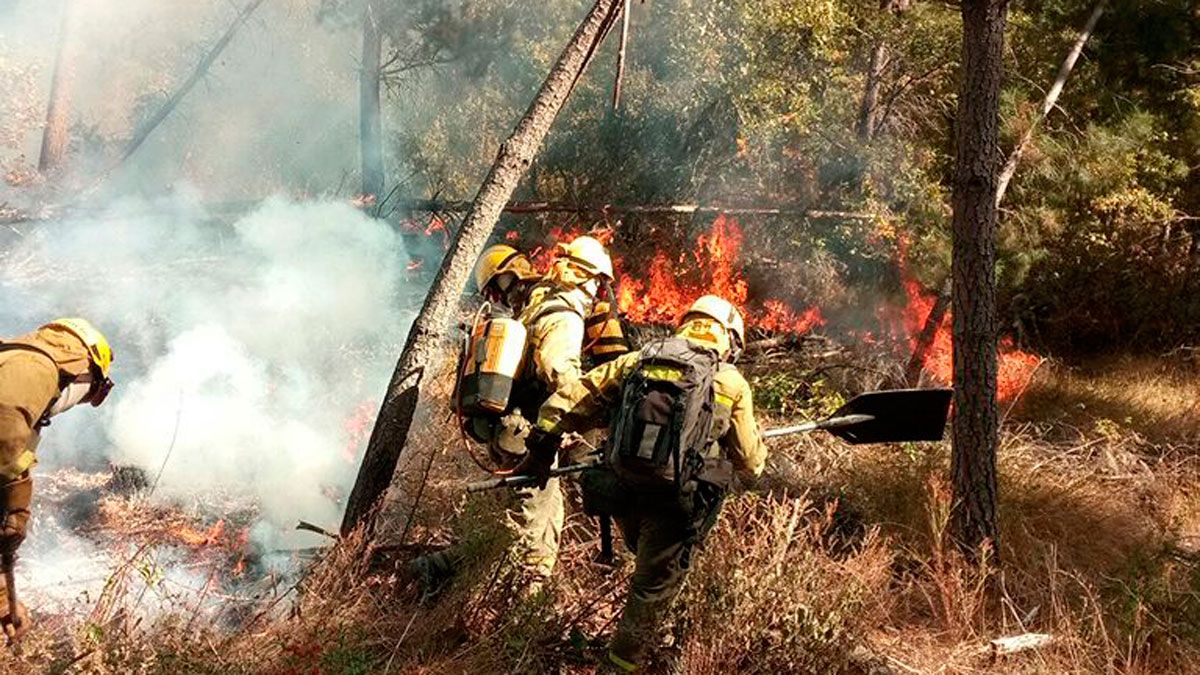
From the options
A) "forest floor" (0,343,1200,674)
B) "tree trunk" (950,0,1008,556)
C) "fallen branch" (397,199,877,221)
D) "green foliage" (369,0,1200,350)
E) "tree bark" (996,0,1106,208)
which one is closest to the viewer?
"forest floor" (0,343,1200,674)

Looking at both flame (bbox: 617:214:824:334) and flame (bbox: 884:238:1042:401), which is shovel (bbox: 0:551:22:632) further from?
flame (bbox: 884:238:1042:401)

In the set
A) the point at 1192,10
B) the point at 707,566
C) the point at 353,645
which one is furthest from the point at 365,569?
the point at 1192,10

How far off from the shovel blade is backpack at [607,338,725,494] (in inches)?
54.2

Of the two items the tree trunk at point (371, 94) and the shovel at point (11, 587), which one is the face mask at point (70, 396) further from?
the tree trunk at point (371, 94)

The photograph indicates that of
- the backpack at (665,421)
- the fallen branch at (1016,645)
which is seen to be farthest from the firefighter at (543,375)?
the fallen branch at (1016,645)

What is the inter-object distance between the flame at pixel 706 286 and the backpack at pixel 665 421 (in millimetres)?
7117

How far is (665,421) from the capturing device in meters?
3.68

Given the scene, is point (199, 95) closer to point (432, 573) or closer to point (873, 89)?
point (873, 89)

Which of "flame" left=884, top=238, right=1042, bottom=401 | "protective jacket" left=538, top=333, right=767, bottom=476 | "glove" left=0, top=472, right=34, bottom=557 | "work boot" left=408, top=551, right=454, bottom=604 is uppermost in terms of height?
"protective jacket" left=538, top=333, right=767, bottom=476

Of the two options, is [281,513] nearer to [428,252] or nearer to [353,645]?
[353,645]

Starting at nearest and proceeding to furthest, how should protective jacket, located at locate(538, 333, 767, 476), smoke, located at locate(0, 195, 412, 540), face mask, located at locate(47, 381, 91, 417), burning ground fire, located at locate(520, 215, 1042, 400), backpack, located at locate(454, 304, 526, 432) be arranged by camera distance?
protective jacket, located at locate(538, 333, 767, 476), backpack, located at locate(454, 304, 526, 432), face mask, located at locate(47, 381, 91, 417), smoke, located at locate(0, 195, 412, 540), burning ground fire, located at locate(520, 215, 1042, 400)

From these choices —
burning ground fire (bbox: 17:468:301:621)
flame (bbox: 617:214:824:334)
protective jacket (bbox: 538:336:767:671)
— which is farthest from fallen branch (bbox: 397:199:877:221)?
protective jacket (bbox: 538:336:767:671)

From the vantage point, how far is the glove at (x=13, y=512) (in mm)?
4340

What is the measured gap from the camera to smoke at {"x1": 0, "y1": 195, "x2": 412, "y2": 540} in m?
6.83
